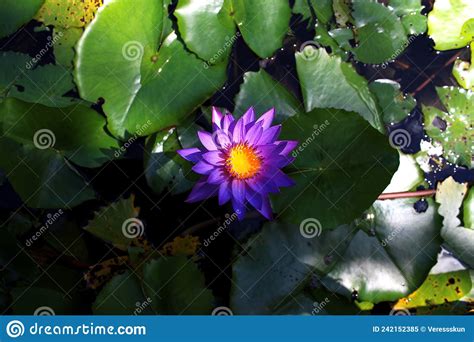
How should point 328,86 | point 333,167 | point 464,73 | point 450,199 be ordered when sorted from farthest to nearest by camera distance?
point 464,73 → point 450,199 → point 328,86 → point 333,167

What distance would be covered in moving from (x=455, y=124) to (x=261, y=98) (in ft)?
2.78

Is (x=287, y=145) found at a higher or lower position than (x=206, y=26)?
lower

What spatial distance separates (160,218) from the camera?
6.81 ft

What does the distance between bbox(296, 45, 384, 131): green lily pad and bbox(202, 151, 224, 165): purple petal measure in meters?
0.44

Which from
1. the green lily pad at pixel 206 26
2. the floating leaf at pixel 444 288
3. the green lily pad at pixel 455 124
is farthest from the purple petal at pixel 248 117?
the floating leaf at pixel 444 288

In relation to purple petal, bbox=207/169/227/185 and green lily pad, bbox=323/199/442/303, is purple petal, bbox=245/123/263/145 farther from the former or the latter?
green lily pad, bbox=323/199/442/303

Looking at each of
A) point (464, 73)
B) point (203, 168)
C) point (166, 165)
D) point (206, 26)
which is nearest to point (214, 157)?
point (203, 168)

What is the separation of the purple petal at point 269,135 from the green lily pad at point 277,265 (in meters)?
0.36

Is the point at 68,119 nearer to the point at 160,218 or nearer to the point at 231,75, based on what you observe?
the point at 160,218

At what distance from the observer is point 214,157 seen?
5.73 feet

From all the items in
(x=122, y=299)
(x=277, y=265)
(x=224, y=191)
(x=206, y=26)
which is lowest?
(x=277, y=265)

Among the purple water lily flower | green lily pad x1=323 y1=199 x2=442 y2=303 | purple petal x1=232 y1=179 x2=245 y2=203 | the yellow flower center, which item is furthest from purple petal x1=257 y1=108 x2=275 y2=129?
green lily pad x1=323 y1=199 x2=442 y2=303

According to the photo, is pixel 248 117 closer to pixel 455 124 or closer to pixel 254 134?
pixel 254 134
